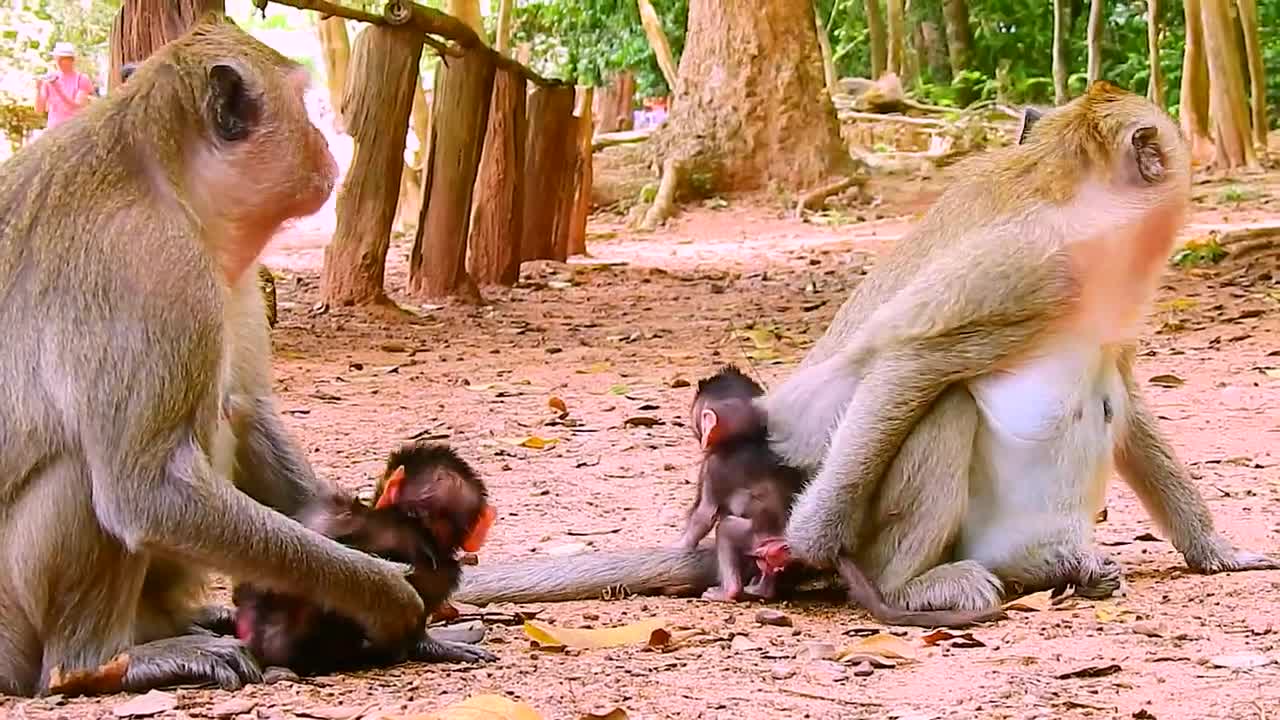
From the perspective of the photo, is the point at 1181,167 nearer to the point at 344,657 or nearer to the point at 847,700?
the point at 847,700

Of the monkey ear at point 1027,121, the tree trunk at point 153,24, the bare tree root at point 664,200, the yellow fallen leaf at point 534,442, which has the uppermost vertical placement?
the tree trunk at point 153,24

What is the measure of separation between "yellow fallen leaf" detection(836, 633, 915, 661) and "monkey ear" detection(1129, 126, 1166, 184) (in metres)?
1.36

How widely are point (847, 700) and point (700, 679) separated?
341 millimetres

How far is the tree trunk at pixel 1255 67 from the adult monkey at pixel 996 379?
611 inches

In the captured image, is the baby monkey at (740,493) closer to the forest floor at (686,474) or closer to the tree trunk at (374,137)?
the forest floor at (686,474)

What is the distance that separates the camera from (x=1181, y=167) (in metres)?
4.41

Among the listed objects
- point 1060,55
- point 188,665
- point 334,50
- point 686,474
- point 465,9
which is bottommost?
point 686,474

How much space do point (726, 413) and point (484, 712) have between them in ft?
5.44

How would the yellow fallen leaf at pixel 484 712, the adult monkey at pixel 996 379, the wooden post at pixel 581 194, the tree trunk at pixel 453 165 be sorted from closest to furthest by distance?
the yellow fallen leaf at pixel 484 712 < the adult monkey at pixel 996 379 < the tree trunk at pixel 453 165 < the wooden post at pixel 581 194

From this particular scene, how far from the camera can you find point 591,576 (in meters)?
4.58

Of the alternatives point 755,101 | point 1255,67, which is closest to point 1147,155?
point 755,101

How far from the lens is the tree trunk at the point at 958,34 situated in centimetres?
3031

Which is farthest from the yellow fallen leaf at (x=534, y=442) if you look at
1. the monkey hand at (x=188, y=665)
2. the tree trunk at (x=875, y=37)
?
the tree trunk at (x=875, y=37)

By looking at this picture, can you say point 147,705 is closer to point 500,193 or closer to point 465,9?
point 500,193
